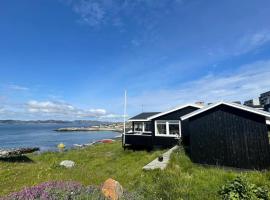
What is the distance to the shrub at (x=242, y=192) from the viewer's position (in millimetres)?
8657

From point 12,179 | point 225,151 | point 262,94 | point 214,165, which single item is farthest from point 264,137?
point 262,94

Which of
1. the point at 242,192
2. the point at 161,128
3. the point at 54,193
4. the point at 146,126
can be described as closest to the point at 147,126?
the point at 146,126

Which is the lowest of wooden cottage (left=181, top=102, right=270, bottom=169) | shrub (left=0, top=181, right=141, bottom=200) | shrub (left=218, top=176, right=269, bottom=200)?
shrub (left=218, top=176, right=269, bottom=200)

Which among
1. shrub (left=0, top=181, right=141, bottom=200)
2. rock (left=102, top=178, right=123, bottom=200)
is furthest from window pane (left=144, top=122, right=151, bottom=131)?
shrub (left=0, top=181, right=141, bottom=200)

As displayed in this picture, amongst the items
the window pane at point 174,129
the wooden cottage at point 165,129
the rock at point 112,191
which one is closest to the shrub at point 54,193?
the rock at point 112,191

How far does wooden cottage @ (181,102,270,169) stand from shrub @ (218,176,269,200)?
7.16 meters

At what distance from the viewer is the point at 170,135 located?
2553 cm

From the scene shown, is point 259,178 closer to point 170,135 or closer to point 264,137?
point 264,137

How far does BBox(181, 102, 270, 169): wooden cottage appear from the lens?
15539 millimetres

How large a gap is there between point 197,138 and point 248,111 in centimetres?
430

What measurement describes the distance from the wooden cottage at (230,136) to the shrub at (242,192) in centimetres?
716

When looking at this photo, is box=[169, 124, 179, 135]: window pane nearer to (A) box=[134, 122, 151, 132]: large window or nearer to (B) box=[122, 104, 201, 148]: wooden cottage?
(B) box=[122, 104, 201, 148]: wooden cottage

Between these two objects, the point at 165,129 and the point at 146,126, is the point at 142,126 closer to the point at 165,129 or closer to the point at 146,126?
the point at 146,126

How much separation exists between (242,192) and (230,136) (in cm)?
826
